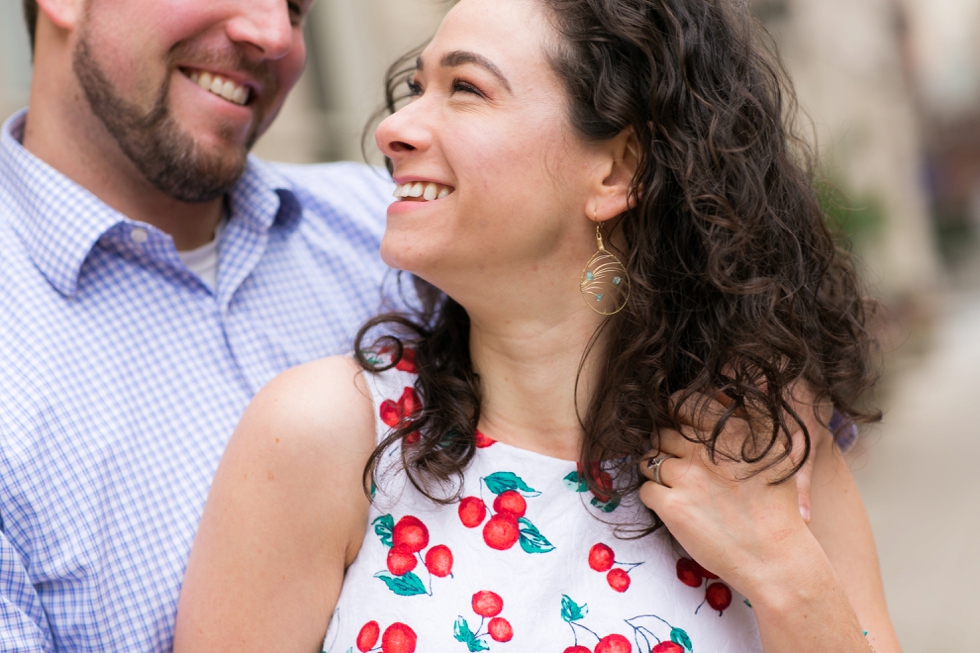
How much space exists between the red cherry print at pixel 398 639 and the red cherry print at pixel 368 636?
0.02 metres

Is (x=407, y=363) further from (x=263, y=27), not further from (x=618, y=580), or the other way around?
(x=263, y=27)

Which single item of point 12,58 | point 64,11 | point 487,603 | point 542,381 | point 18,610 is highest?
point 64,11

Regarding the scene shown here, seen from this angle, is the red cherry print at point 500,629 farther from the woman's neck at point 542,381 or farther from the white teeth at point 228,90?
the white teeth at point 228,90

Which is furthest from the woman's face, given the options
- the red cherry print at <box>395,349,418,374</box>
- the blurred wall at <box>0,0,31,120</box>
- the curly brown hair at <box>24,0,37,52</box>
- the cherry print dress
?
the blurred wall at <box>0,0,31,120</box>

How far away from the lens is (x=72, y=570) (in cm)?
184

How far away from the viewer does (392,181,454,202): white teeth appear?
1.81 m

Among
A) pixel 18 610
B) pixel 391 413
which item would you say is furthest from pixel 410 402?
pixel 18 610

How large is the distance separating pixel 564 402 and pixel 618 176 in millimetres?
471

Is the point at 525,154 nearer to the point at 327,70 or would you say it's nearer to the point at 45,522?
the point at 45,522

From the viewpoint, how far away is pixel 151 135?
230 centimetres

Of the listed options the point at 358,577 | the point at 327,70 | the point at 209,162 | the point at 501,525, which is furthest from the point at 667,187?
the point at 327,70

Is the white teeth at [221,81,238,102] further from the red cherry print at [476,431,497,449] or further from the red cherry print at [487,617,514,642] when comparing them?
the red cherry print at [487,617,514,642]

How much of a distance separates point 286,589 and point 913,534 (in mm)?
6684

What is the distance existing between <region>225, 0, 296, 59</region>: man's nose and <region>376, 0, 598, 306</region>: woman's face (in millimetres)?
739
